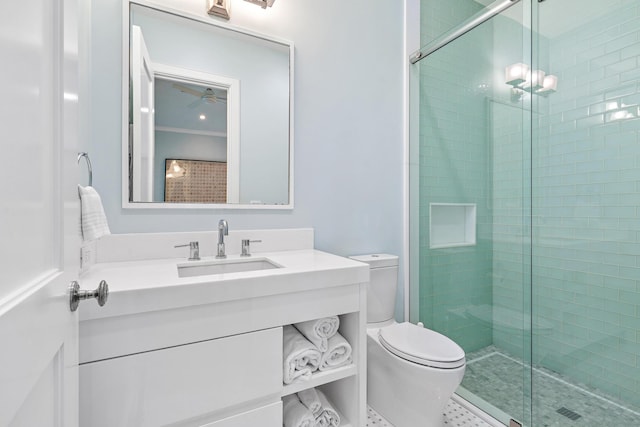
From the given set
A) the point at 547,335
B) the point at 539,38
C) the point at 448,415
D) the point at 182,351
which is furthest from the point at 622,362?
the point at 182,351

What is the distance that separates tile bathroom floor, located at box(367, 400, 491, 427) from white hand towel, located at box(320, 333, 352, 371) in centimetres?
49

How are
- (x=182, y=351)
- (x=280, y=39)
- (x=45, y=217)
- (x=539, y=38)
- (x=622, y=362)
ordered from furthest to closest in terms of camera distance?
(x=280, y=39) → (x=539, y=38) → (x=622, y=362) → (x=182, y=351) → (x=45, y=217)

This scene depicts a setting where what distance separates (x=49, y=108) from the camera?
0.52 metres

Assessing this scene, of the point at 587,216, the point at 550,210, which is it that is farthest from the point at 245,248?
the point at 587,216

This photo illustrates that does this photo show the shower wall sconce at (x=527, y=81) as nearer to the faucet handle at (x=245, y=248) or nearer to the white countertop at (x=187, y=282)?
the white countertop at (x=187, y=282)

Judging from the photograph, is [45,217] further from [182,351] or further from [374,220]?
[374,220]

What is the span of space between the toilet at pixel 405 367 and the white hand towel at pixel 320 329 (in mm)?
351

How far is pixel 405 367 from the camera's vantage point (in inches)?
54.6

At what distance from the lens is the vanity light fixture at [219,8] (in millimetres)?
1491

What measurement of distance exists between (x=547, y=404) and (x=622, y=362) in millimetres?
365

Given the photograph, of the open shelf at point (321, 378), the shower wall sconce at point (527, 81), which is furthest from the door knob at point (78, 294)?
the shower wall sconce at point (527, 81)

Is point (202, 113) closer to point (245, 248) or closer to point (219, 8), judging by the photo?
point (219, 8)

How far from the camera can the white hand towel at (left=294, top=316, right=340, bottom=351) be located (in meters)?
1.24

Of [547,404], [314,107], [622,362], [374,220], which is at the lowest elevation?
[547,404]
